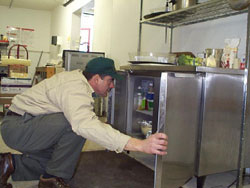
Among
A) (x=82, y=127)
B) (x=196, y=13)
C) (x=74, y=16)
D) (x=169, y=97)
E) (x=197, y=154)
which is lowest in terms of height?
(x=197, y=154)

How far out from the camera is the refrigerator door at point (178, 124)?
116 centimetres

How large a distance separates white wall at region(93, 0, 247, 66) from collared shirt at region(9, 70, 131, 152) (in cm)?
108

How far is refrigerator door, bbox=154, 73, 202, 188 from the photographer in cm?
116

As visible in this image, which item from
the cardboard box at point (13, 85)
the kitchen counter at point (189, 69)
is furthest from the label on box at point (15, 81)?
the kitchen counter at point (189, 69)

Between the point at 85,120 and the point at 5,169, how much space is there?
0.60m

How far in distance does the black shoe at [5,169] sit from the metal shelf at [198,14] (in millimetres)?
1312

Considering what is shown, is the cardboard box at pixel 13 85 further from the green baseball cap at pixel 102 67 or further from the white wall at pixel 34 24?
the white wall at pixel 34 24

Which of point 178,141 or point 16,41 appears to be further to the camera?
point 16,41

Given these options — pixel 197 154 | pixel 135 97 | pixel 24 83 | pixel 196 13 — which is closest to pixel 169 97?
pixel 197 154

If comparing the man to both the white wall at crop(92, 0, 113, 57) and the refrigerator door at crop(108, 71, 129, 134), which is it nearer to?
the refrigerator door at crop(108, 71, 129, 134)

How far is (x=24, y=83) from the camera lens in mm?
3354

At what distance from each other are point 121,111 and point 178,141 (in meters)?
0.82

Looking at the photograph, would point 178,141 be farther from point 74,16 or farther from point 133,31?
point 74,16

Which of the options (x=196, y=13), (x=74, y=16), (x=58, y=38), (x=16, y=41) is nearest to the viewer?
(x=196, y=13)
